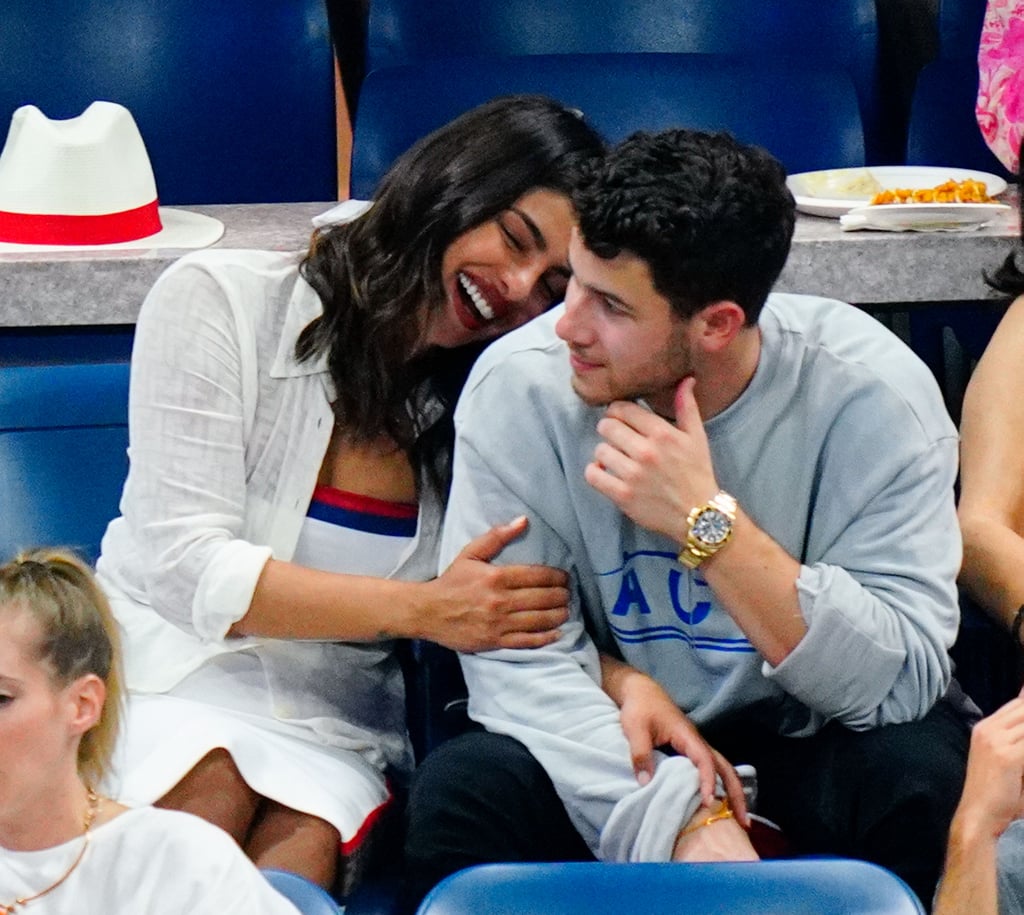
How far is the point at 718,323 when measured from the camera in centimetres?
150

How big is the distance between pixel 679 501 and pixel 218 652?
525mm

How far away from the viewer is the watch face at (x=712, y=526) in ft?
4.83

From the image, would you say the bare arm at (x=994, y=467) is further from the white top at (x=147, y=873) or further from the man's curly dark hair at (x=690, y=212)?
the white top at (x=147, y=873)

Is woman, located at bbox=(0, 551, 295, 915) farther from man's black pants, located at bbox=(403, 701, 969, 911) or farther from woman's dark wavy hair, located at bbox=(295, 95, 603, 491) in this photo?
woman's dark wavy hair, located at bbox=(295, 95, 603, 491)

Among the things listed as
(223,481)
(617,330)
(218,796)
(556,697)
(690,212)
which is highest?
(690,212)

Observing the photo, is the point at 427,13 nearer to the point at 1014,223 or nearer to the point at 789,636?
the point at 1014,223

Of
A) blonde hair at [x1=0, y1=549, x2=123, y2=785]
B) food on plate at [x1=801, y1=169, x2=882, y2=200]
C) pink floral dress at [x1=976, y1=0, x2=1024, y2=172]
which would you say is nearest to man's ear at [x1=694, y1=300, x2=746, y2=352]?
blonde hair at [x1=0, y1=549, x2=123, y2=785]

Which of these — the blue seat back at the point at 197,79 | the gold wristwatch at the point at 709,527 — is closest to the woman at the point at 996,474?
the gold wristwatch at the point at 709,527

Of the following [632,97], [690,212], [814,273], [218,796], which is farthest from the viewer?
[632,97]

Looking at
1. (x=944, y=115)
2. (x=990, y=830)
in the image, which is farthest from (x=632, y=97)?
(x=990, y=830)

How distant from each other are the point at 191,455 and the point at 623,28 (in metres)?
1.38

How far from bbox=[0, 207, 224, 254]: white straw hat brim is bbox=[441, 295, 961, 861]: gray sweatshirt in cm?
70

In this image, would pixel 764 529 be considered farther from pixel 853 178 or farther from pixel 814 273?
pixel 853 178

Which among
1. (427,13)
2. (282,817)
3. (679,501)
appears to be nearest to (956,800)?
(679,501)
